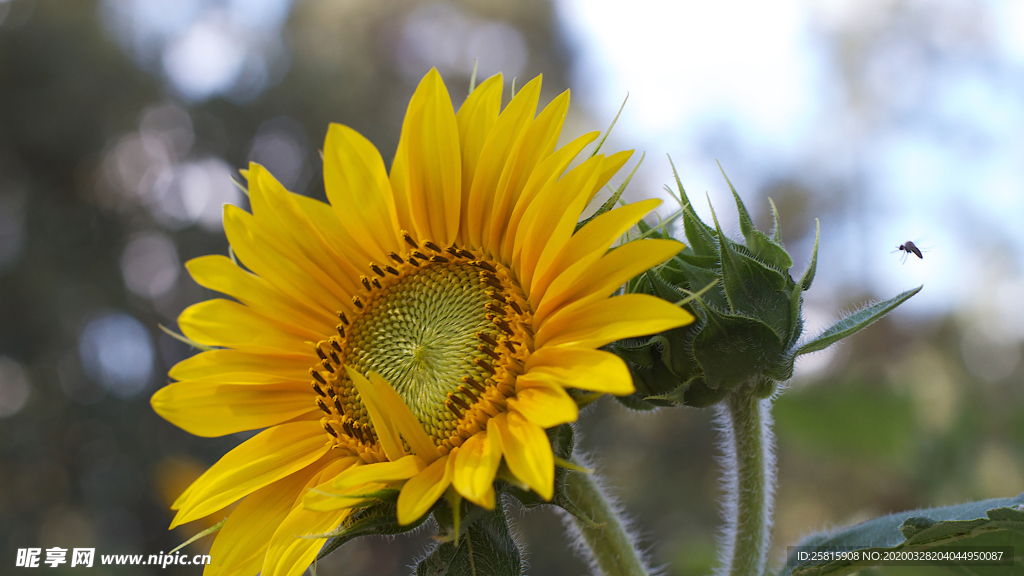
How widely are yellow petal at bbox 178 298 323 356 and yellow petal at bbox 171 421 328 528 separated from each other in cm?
19

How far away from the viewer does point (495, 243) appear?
1.42m

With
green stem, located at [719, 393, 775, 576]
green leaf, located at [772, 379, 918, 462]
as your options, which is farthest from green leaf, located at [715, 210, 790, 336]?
green leaf, located at [772, 379, 918, 462]

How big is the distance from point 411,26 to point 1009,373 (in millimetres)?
12792

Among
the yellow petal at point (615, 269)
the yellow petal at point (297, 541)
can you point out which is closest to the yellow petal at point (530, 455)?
the yellow petal at point (615, 269)

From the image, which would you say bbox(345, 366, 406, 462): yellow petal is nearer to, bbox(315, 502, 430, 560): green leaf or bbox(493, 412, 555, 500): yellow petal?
bbox(315, 502, 430, 560): green leaf

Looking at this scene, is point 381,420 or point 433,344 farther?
point 433,344

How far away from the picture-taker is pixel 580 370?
1.01 metres

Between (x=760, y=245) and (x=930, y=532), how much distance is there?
632mm

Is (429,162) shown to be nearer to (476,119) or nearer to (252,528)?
(476,119)

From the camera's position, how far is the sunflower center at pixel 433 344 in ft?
4.16

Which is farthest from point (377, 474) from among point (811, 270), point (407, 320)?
point (811, 270)

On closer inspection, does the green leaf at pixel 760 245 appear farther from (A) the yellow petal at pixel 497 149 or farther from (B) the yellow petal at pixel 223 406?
(B) the yellow petal at pixel 223 406

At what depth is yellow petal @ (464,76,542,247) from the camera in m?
1.24

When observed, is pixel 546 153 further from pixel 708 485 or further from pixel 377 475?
pixel 708 485
